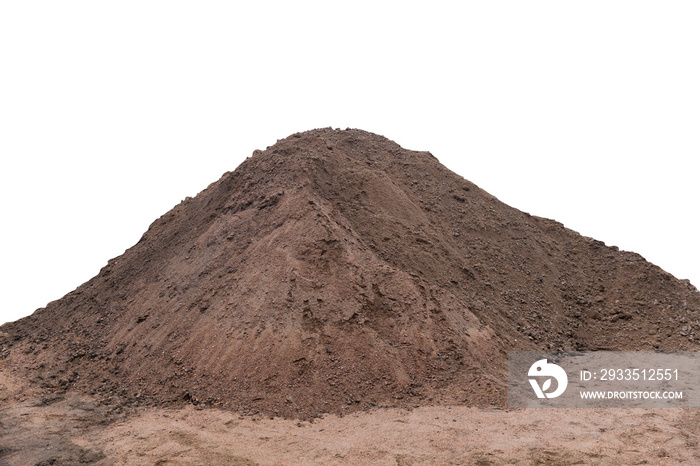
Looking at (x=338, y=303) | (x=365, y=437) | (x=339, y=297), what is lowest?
(x=365, y=437)

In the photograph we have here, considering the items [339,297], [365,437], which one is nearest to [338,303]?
[339,297]

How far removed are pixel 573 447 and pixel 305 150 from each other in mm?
8991

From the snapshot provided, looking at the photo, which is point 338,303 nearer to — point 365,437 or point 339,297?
point 339,297

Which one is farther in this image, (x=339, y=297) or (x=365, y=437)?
(x=339, y=297)

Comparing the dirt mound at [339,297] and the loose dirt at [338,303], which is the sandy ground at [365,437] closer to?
the loose dirt at [338,303]

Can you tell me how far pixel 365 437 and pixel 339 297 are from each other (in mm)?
3043

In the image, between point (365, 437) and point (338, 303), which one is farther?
point (338, 303)

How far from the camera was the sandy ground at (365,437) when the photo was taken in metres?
7.72

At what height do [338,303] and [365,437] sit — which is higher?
[338,303]

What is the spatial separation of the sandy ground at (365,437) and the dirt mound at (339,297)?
1.81ft

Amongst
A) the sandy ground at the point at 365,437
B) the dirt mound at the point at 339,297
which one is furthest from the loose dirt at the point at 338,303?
the sandy ground at the point at 365,437

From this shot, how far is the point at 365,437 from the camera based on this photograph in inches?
329

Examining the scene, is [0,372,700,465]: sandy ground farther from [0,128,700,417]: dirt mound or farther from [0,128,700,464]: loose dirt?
[0,128,700,417]: dirt mound

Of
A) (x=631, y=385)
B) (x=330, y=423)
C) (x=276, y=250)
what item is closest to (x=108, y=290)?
(x=276, y=250)
